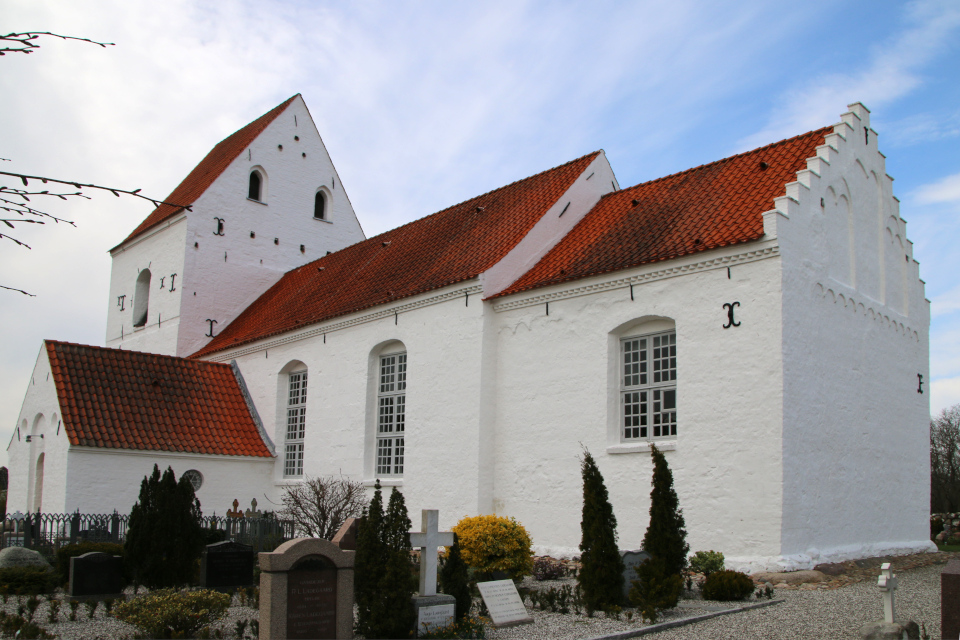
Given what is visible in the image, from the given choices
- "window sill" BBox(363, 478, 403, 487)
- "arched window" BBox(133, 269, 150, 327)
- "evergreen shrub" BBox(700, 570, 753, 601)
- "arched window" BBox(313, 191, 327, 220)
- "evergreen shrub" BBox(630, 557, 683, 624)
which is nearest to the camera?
"evergreen shrub" BBox(630, 557, 683, 624)

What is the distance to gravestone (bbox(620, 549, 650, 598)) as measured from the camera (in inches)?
376

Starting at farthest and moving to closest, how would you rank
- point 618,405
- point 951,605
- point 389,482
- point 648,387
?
point 389,482 < point 618,405 < point 648,387 < point 951,605

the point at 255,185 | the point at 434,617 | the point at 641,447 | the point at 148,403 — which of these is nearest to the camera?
the point at 434,617

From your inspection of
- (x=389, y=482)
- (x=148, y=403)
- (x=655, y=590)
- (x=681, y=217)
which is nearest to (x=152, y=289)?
(x=148, y=403)

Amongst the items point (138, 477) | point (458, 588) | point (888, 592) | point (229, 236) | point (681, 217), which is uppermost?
point (229, 236)

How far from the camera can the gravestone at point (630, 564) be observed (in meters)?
9.56

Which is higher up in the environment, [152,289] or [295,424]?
[152,289]

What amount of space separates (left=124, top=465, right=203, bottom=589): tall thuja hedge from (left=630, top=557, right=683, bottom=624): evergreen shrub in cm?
655

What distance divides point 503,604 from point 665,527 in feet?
7.10

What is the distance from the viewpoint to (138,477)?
18172 mm

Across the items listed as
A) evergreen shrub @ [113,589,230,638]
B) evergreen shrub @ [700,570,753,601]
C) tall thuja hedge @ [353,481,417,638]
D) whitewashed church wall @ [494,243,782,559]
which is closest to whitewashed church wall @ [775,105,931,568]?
whitewashed church wall @ [494,243,782,559]

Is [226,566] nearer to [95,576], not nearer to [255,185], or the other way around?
[95,576]

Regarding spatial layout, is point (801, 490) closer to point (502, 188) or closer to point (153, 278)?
point (502, 188)

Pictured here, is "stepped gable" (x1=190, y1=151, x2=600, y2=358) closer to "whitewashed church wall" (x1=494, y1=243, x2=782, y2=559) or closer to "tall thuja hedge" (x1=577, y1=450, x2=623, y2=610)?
"whitewashed church wall" (x1=494, y1=243, x2=782, y2=559)
